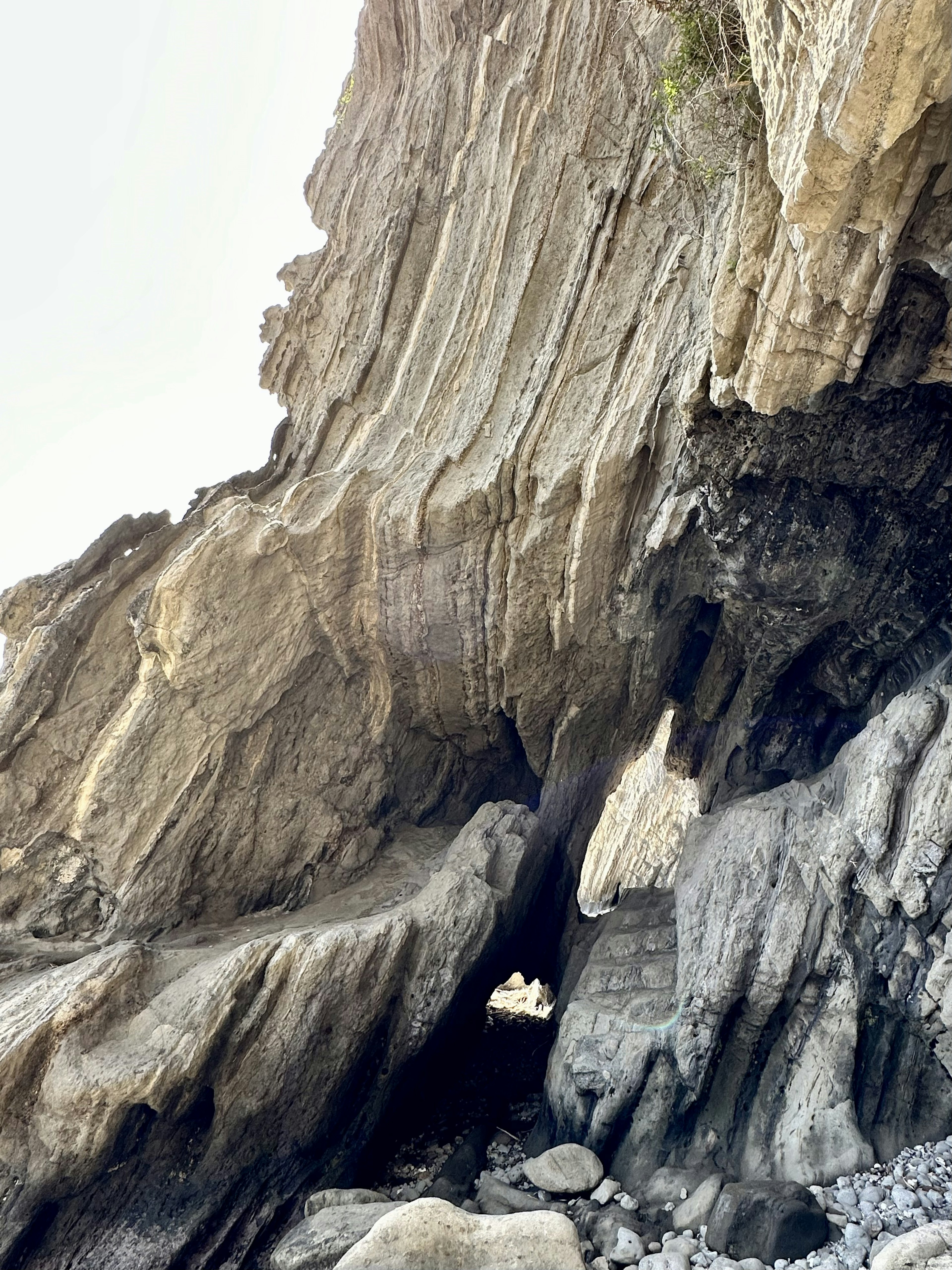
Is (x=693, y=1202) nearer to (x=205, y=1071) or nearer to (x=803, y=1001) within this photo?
(x=803, y=1001)

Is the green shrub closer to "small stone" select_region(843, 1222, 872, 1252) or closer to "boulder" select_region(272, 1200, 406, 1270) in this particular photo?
"small stone" select_region(843, 1222, 872, 1252)

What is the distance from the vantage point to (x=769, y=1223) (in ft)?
27.6

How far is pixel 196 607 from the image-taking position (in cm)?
1379

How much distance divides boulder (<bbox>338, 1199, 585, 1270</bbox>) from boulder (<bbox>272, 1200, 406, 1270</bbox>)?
0.59 meters

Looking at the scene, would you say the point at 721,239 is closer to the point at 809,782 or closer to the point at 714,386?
the point at 714,386

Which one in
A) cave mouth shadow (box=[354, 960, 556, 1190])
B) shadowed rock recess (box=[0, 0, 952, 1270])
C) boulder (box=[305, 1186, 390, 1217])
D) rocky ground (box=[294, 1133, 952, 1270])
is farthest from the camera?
cave mouth shadow (box=[354, 960, 556, 1190])

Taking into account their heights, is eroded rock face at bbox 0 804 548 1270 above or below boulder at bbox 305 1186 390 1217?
above

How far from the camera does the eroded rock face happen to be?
10.5 m

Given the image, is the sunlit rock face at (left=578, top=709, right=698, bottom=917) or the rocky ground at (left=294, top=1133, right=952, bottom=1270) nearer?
the rocky ground at (left=294, top=1133, right=952, bottom=1270)

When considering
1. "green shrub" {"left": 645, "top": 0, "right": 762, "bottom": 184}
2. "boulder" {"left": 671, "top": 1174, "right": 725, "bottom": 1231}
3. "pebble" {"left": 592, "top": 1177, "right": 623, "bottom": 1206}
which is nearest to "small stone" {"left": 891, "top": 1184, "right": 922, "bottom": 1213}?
"boulder" {"left": 671, "top": 1174, "right": 725, "bottom": 1231}

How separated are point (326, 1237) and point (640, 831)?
80.5 ft

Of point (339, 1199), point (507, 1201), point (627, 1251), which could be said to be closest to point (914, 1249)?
point (627, 1251)

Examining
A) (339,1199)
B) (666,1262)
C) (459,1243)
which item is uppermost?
(459,1243)

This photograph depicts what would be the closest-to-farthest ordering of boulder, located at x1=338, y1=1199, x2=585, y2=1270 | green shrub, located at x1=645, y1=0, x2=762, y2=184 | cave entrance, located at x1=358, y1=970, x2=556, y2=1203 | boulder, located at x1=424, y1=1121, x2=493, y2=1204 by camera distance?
boulder, located at x1=338, y1=1199, x2=585, y2=1270 < green shrub, located at x1=645, y1=0, x2=762, y2=184 < boulder, located at x1=424, y1=1121, x2=493, y2=1204 < cave entrance, located at x1=358, y1=970, x2=556, y2=1203
